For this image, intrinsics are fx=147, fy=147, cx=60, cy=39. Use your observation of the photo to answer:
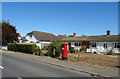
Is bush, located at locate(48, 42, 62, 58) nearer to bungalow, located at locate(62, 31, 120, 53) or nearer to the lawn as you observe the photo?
the lawn

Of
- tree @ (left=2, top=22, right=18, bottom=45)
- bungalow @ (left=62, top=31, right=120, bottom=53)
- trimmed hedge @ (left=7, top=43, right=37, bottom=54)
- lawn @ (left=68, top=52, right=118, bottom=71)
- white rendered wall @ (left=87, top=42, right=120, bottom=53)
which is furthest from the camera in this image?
tree @ (left=2, top=22, right=18, bottom=45)

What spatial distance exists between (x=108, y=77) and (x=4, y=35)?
35.1m

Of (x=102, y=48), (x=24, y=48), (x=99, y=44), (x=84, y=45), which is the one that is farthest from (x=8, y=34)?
(x=102, y=48)

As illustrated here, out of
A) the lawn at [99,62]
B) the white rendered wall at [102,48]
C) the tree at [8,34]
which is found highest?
the tree at [8,34]

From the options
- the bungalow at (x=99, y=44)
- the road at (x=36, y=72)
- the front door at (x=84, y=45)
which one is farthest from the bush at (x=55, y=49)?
the front door at (x=84, y=45)

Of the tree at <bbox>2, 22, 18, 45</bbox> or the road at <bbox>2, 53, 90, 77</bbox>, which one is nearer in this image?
the road at <bbox>2, 53, 90, 77</bbox>

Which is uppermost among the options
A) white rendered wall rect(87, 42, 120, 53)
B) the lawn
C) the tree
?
the tree

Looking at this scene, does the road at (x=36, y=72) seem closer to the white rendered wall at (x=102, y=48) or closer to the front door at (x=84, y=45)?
the white rendered wall at (x=102, y=48)

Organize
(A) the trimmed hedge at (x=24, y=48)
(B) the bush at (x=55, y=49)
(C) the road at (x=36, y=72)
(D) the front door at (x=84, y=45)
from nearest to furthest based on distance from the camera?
(C) the road at (x=36, y=72), (B) the bush at (x=55, y=49), (A) the trimmed hedge at (x=24, y=48), (D) the front door at (x=84, y=45)

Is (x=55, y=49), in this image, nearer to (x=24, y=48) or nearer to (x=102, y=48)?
(x=24, y=48)

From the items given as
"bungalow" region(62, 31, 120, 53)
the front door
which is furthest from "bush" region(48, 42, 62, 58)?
the front door

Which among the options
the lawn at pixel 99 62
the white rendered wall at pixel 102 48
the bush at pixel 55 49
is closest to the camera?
the lawn at pixel 99 62

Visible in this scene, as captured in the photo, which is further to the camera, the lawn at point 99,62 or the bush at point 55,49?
the bush at point 55,49

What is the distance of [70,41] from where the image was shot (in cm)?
3769
